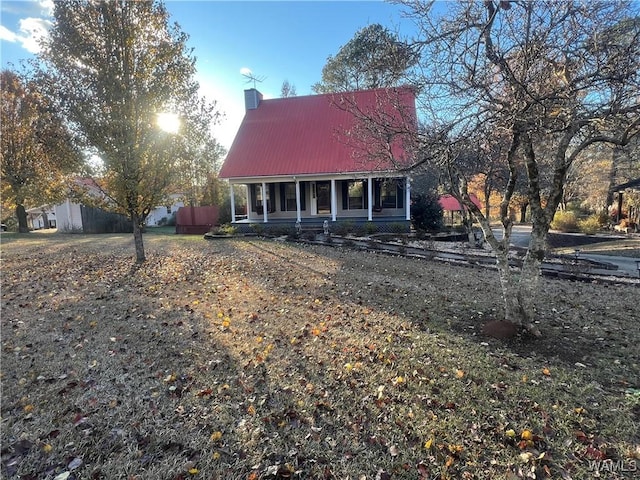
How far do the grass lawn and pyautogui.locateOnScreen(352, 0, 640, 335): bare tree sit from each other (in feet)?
4.08

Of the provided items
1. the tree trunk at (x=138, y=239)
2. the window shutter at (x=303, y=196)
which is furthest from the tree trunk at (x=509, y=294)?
the window shutter at (x=303, y=196)

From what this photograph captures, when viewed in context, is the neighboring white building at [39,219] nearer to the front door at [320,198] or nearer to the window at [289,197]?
the window at [289,197]

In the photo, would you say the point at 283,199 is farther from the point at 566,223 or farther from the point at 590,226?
the point at 590,226

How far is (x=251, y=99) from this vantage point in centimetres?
2164

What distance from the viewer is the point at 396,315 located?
5.27 m

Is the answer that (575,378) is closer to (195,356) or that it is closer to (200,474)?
(200,474)

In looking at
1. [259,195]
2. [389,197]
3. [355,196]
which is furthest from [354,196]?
[259,195]

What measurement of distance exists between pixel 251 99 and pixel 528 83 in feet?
67.7

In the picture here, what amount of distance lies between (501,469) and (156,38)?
471 inches

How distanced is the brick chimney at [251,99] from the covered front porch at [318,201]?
18.0 feet

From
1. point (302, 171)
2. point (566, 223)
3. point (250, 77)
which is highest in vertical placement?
point (250, 77)

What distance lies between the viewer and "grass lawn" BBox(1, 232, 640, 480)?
7.93 ft

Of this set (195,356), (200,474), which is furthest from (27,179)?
(200,474)

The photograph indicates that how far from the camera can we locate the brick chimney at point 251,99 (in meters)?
21.5
